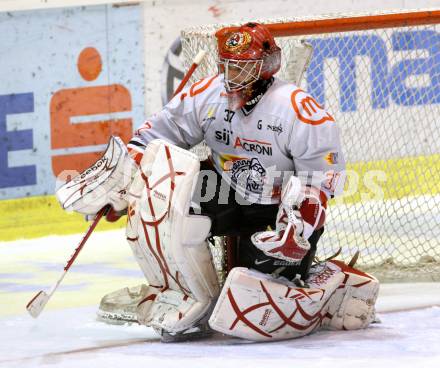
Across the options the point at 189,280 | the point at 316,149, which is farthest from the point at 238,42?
the point at 189,280

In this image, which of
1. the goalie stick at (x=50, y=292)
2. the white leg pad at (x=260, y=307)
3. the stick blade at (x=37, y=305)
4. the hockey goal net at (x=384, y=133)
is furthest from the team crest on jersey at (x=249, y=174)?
the hockey goal net at (x=384, y=133)

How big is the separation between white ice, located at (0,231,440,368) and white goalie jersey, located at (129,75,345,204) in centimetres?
47

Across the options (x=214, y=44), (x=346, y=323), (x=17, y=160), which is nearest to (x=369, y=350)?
(x=346, y=323)

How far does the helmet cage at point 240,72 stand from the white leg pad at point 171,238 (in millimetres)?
244

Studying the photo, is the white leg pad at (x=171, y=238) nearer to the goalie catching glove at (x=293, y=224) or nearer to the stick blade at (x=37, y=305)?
the goalie catching glove at (x=293, y=224)

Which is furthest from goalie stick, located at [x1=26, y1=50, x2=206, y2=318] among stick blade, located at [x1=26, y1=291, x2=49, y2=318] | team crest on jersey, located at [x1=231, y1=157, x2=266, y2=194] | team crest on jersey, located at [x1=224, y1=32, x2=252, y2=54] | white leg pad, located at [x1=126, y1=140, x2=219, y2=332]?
team crest on jersey, located at [x1=224, y1=32, x2=252, y2=54]

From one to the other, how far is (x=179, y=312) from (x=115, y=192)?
44 cm

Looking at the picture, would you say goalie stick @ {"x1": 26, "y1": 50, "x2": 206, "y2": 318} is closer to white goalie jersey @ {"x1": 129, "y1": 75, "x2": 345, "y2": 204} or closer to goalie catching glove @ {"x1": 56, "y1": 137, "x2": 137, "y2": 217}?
goalie catching glove @ {"x1": 56, "y1": 137, "x2": 137, "y2": 217}

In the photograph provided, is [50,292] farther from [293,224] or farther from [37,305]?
[293,224]

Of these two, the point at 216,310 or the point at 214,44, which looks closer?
the point at 216,310

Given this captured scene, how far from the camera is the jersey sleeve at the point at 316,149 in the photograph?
12.8 ft

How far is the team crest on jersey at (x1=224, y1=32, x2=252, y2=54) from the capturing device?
3965 mm

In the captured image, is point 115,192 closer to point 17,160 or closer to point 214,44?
point 214,44

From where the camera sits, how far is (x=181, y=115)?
4223mm
